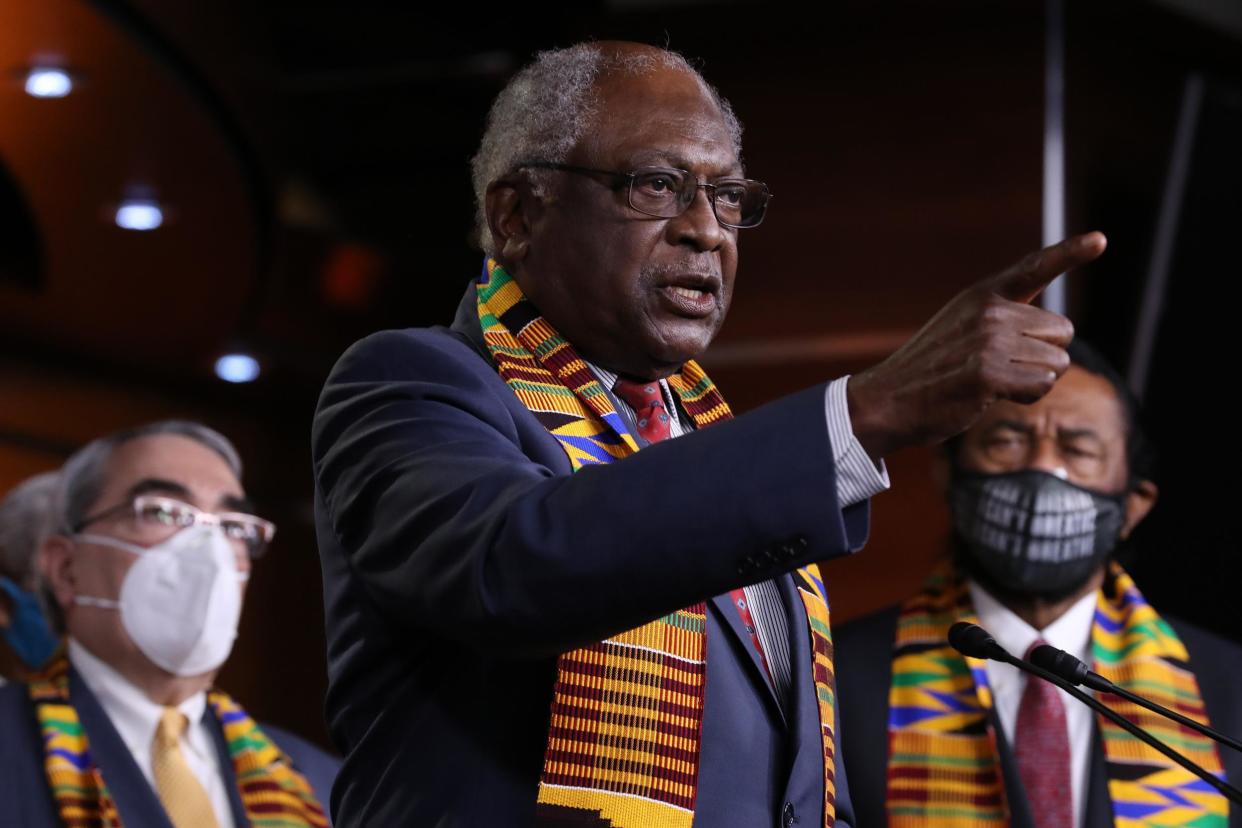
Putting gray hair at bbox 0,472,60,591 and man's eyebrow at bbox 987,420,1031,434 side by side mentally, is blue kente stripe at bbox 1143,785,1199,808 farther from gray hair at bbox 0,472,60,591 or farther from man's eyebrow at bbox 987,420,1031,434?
gray hair at bbox 0,472,60,591

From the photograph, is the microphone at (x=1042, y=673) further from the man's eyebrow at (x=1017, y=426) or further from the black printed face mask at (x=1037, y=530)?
the man's eyebrow at (x=1017, y=426)

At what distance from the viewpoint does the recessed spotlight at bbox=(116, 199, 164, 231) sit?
5.64 m

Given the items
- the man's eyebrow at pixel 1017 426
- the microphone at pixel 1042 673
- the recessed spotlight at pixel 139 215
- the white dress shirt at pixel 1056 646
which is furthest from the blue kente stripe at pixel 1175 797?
the recessed spotlight at pixel 139 215

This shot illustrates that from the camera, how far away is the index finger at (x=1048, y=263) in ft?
4.83

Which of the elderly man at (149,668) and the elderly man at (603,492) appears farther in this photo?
the elderly man at (149,668)

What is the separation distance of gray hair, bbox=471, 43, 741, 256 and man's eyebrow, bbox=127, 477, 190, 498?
178 centimetres

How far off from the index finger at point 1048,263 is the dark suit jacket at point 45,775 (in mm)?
2369

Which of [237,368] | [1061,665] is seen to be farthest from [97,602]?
[237,368]

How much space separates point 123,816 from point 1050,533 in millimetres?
1818

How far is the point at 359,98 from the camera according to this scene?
705 centimetres

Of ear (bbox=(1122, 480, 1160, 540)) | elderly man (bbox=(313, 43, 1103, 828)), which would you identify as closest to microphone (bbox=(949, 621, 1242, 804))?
elderly man (bbox=(313, 43, 1103, 828))

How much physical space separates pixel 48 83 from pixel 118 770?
7.09ft

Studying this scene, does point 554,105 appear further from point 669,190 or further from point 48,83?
point 48,83

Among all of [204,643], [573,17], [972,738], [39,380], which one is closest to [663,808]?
[972,738]
